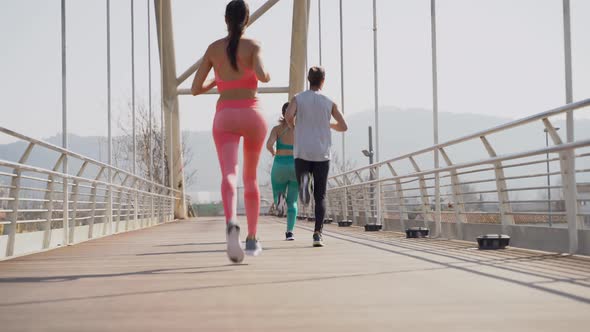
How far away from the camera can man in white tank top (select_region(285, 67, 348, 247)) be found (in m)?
7.14

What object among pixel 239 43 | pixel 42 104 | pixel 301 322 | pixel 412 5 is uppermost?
pixel 412 5

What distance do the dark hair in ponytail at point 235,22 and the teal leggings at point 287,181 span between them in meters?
3.06

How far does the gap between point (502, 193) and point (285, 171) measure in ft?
7.57

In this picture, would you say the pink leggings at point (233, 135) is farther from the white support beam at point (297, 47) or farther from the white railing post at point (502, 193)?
the white support beam at point (297, 47)

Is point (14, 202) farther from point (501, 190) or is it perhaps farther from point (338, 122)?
point (501, 190)

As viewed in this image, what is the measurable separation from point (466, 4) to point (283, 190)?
4.57 metres

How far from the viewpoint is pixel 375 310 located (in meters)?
3.03

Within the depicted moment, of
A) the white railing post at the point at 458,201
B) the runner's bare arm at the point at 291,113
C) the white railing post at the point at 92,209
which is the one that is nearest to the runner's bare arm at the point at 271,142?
the runner's bare arm at the point at 291,113

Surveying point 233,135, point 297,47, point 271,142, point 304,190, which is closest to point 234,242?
point 233,135

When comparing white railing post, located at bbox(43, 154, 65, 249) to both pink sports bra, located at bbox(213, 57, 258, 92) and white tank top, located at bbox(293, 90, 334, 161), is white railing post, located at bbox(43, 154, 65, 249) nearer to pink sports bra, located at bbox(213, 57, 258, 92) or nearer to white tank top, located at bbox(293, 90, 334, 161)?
white tank top, located at bbox(293, 90, 334, 161)

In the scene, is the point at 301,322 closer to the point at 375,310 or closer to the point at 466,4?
the point at 375,310

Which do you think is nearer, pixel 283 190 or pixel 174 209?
pixel 283 190

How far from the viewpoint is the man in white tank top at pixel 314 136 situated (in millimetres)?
7137

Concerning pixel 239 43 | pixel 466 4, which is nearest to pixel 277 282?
pixel 239 43
